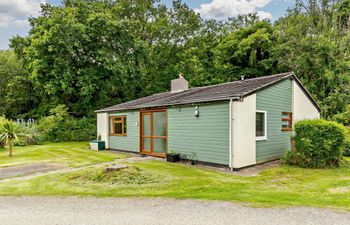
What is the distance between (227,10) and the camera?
2444 centimetres

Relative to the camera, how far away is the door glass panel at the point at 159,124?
1110 centimetres

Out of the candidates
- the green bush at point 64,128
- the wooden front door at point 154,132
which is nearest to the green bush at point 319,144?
the wooden front door at point 154,132

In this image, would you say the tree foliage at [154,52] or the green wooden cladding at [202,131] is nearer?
the green wooden cladding at [202,131]

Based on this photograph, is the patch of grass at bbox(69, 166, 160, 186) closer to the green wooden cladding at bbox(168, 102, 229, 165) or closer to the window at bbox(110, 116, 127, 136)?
the green wooden cladding at bbox(168, 102, 229, 165)

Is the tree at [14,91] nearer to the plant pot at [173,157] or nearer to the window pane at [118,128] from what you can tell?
the window pane at [118,128]

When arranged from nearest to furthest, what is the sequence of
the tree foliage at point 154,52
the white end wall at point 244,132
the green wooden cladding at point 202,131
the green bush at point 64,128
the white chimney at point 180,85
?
the white end wall at point 244,132, the green wooden cladding at point 202,131, the white chimney at point 180,85, the tree foliage at point 154,52, the green bush at point 64,128

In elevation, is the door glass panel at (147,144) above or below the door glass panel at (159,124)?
below

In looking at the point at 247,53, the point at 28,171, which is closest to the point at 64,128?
the point at 28,171

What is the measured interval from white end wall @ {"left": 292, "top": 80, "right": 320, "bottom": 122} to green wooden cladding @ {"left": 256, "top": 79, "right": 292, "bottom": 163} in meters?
0.33

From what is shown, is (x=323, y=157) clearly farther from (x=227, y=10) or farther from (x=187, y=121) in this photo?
(x=227, y=10)

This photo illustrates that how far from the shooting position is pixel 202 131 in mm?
9242

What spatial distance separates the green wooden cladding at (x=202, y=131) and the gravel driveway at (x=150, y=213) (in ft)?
12.4

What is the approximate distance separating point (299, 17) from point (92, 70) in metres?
17.4

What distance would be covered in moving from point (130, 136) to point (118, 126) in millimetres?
1458
